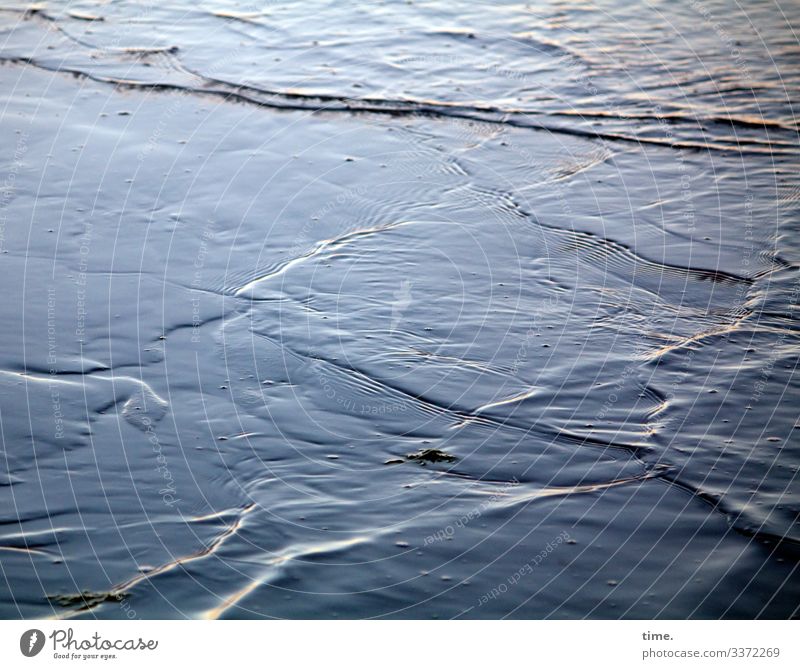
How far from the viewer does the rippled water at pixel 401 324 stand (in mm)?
2793

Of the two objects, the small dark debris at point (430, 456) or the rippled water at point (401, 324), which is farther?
the small dark debris at point (430, 456)

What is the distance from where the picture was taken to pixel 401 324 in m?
3.86

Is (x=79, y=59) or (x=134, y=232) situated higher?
(x=79, y=59)

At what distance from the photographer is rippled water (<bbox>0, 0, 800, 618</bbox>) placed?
2.79 metres

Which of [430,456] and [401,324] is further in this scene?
[401,324]

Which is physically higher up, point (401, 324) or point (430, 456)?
point (401, 324)

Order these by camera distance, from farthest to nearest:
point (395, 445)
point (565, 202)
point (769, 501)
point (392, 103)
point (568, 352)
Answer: point (392, 103) < point (565, 202) < point (568, 352) < point (395, 445) < point (769, 501)

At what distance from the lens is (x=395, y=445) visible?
128 inches

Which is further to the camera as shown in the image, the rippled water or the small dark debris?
the small dark debris
